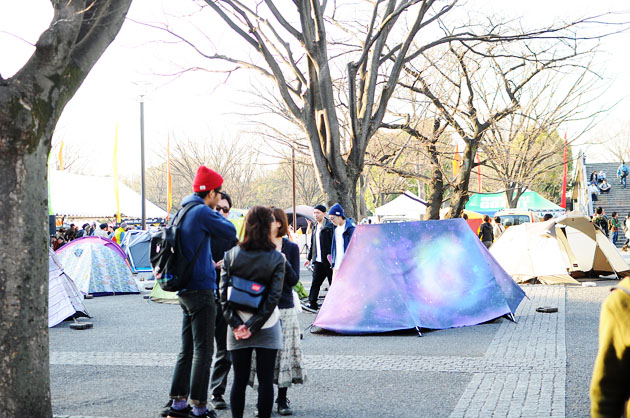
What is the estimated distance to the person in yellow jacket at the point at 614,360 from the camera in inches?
89.0

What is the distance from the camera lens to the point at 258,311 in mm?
4664

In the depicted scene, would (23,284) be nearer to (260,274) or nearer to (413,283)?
(260,274)

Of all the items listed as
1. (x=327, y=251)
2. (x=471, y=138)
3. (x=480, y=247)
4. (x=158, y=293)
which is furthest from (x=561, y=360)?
(x=471, y=138)

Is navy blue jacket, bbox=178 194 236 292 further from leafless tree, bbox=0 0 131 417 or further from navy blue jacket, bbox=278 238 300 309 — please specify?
leafless tree, bbox=0 0 131 417

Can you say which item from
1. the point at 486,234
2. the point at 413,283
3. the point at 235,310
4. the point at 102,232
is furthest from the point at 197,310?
the point at 102,232

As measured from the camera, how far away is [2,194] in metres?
4.73

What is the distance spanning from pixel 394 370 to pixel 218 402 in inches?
83.6

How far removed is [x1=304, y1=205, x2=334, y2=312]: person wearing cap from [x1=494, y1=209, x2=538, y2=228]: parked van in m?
18.2

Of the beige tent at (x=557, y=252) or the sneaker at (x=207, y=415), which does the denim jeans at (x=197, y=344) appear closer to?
the sneaker at (x=207, y=415)

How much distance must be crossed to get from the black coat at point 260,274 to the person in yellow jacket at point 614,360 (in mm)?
2595

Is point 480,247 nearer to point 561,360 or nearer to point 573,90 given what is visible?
point 561,360

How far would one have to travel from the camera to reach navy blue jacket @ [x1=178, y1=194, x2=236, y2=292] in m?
5.30

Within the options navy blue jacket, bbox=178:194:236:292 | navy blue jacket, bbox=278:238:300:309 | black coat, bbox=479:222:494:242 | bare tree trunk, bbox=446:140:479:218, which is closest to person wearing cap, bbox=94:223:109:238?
bare tree trunk, bbox=446:140:479:218

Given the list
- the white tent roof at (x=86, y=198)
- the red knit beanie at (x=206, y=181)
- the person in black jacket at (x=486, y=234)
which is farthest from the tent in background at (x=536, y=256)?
the white tent roof at (x=86, y=198)
